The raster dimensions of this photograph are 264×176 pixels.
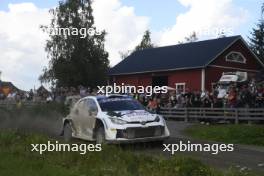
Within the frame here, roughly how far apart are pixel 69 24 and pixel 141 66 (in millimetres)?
14958

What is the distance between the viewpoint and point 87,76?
5969 centimetres

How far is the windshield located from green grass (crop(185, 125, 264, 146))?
416cm

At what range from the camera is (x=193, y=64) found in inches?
1791

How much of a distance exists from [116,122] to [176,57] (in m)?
32.9

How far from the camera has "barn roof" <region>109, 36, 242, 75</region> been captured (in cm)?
4597

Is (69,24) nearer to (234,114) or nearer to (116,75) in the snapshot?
(116,75)

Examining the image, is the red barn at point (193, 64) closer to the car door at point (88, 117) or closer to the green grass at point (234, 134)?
the green grass at point (234, 134)

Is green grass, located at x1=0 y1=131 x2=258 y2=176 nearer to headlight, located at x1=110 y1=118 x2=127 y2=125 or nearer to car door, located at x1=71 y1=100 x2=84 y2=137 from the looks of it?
headlight, located at x1=110 y1=118 x2=127 y2=125

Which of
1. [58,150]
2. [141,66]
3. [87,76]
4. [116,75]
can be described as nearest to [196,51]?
[141,66]

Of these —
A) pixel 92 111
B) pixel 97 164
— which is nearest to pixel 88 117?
pixel 92 111

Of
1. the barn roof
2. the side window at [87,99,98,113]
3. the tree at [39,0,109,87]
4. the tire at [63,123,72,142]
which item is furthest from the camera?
the tree at [39,0,109,87]

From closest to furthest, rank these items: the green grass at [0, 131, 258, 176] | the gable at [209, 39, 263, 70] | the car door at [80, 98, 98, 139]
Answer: the green grass at [0, 131, 258, 176]
the car door at [80, 98, 98, 139]
the gable at [209, 39, 263, 70]

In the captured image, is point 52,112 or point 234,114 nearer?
point 234,114

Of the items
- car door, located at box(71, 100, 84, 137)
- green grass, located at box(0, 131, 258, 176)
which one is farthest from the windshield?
green grass, located at box(0, 131, 258, 176)
